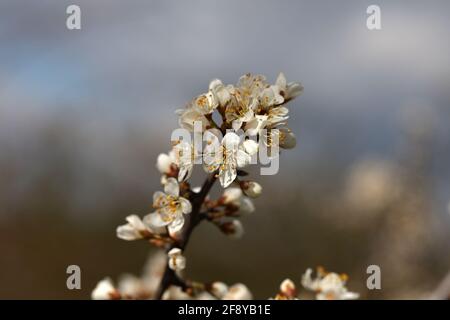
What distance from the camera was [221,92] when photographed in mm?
1559

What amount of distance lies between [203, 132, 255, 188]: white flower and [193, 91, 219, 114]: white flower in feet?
0.30

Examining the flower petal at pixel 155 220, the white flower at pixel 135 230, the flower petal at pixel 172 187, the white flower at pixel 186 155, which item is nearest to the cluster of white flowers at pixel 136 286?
the white flower at pixel 135 230

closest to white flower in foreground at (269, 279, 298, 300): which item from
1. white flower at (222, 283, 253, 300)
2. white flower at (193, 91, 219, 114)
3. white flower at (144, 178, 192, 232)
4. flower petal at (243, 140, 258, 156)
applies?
white flower at (222, 283, 253, 300)

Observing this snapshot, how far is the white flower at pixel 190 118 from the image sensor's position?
5.27 ft

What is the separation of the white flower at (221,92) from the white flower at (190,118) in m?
0.08

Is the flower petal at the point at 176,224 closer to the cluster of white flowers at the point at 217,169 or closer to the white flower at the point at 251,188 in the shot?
the cluster of white flowers at the point at 217,169

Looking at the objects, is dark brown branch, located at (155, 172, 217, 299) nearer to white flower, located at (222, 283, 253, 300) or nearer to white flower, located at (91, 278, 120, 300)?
white flower, located at (222, 283, 253, 300)

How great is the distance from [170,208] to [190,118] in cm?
32

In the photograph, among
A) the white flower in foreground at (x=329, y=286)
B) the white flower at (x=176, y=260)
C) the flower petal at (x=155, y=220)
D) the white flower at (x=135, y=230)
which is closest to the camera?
the white flower at (x=176, y=260)

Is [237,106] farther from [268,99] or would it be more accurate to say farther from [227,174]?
[227,174]

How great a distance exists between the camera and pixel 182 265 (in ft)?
5.49

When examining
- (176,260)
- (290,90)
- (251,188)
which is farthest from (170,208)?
(290,90)

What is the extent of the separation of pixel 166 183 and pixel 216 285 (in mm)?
477
